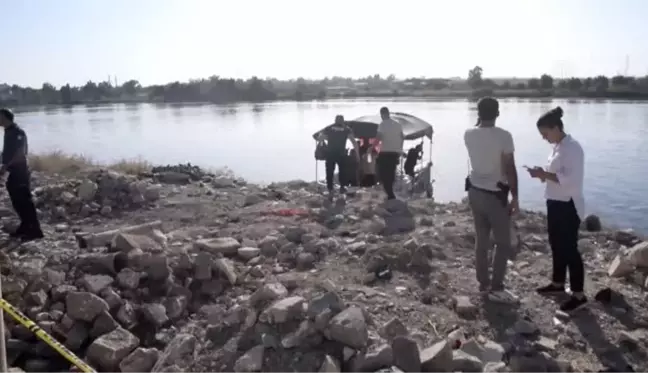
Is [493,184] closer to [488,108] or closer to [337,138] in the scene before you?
[488,108]

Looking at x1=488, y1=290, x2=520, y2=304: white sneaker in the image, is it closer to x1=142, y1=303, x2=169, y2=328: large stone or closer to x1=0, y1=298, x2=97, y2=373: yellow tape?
x1=142, y1=303, x2=169, y2=328: large stone

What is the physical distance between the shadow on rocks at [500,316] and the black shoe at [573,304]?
1.31ft

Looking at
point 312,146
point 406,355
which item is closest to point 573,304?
point 406,355

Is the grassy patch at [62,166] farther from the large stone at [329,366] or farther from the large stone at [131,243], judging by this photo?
the large stone at [329,366]

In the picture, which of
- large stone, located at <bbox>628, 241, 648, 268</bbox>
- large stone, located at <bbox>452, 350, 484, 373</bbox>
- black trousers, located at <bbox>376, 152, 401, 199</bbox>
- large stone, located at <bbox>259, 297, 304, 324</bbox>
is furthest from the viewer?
black trousers, located at <bbox>376, 152, 401, 199</bbox>

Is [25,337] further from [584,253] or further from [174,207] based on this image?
[584,253]

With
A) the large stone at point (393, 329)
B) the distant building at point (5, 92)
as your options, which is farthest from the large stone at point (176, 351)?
the distant building at point (5, 92)

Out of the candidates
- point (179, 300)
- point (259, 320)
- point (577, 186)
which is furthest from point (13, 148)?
point (577, 186)

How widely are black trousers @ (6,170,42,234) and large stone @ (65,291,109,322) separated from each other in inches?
95.1

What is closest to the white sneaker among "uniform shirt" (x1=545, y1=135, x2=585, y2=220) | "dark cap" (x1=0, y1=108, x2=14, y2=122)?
"uniform shirt" (x1=545, y1=135, x2=585, y2=220)

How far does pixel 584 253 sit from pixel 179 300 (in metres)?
4.43

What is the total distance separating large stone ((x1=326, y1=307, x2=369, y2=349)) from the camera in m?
4.10

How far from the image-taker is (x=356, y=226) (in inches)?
315

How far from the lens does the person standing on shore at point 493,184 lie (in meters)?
4.93
